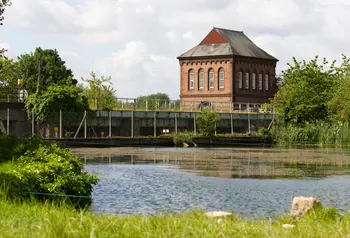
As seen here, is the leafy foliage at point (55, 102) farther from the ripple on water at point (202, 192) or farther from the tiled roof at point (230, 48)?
the tiled roof at point (230, 48)

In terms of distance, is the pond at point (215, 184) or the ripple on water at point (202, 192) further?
the pond at point (215, 184)

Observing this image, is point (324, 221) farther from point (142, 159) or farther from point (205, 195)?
point (142, 159)

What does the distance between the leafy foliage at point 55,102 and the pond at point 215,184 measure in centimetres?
1890

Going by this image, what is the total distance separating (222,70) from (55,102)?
142 feet

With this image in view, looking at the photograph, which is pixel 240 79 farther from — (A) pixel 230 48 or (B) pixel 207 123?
(B) pixel 207 123

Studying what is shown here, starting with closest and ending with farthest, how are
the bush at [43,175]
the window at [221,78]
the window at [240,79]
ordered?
the bush at [43,175] < the window at [221,78] < the window at [240,79]

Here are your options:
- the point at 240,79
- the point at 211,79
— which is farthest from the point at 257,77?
the point at 211,79

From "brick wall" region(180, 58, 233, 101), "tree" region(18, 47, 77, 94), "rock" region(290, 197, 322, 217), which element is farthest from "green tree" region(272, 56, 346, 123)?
"rock" region(290, 197, 322, 217)

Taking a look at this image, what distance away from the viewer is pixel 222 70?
315 ft

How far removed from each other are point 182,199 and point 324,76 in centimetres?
6254

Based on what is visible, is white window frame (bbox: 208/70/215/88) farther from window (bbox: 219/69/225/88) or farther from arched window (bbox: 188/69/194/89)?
arched window (bbox: 188/69/194/89)

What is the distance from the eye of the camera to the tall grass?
57.9 metres

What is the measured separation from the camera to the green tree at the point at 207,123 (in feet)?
213

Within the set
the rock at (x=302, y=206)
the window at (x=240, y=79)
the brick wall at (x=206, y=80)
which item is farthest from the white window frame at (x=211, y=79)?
the rock at (x=302, y=206)
